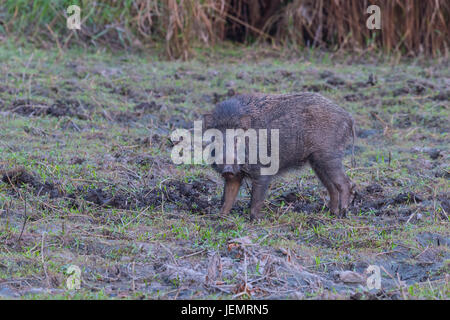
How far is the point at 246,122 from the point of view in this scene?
553cm

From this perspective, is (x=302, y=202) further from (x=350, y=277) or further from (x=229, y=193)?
(x=350, y=277)

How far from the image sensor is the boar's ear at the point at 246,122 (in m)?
5.50

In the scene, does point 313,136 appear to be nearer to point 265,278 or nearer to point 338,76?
point 265,278

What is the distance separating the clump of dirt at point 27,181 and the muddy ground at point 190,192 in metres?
0.01

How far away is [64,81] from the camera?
8.30 m

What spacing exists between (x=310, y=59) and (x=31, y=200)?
5600 millimetres

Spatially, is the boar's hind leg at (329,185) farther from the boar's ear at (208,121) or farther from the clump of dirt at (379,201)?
the boar's ear at (208,121)

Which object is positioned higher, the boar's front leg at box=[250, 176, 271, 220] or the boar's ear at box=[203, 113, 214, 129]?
the boar's ear at box=[203, 113, 214, 129]

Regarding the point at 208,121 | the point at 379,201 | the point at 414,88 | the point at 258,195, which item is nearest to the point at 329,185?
the point at 379,201

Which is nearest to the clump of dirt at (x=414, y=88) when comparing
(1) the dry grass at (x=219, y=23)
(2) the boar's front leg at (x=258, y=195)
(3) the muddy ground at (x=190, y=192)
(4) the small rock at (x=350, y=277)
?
(3) the muddy ground at (x=190, y=192)

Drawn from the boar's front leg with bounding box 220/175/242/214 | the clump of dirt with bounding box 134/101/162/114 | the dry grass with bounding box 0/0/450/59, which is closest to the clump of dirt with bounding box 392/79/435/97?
the dry grass with bounding box 0/0/450/59

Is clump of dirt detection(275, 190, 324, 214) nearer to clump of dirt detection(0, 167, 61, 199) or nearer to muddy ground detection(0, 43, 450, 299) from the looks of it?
muddy ground detection(0, 43, 450, 299)

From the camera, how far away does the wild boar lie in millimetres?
5488

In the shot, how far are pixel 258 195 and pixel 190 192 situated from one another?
64 centimetres
